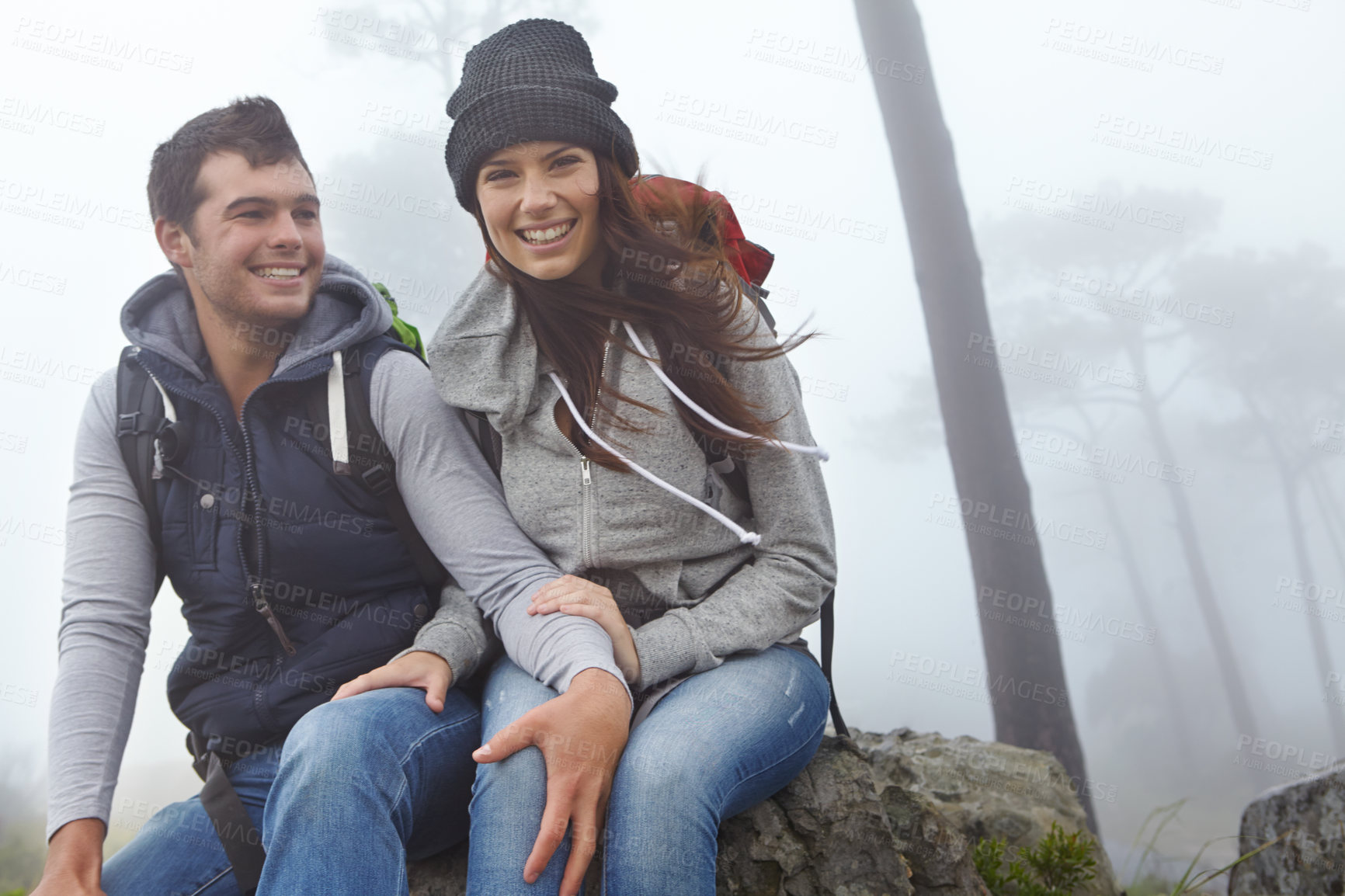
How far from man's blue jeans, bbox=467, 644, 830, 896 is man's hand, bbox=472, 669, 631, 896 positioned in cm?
2

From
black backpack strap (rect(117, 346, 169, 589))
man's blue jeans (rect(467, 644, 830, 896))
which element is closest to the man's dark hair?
black backpack strap (rect(117, 346, 169, 589))

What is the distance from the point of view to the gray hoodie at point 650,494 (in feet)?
6.45

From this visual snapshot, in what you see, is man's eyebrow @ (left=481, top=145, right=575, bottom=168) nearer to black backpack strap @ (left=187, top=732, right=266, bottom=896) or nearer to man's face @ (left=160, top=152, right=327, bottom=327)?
man's face @ (left=160, top=152, right=327, bottom=327)

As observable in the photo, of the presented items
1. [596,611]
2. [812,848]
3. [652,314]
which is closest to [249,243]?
[652,314]

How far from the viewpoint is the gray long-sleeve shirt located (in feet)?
6.23

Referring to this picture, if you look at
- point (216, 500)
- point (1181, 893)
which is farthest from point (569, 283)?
point (1181, 893)

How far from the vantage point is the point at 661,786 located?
155 centimetres

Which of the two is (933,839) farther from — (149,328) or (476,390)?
(149,328)

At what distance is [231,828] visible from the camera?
194cm

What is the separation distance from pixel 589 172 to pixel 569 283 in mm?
257

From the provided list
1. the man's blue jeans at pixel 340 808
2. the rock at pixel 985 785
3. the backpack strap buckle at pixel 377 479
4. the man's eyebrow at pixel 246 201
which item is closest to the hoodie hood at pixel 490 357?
the backpack strap buckle at pixel 377 479

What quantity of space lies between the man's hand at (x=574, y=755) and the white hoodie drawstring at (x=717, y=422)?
0.63 m

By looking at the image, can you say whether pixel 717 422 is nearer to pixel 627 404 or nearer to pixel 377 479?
pixel 627 404

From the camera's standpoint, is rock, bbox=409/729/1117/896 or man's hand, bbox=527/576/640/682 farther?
rock, bbox=409/729/1117/896
